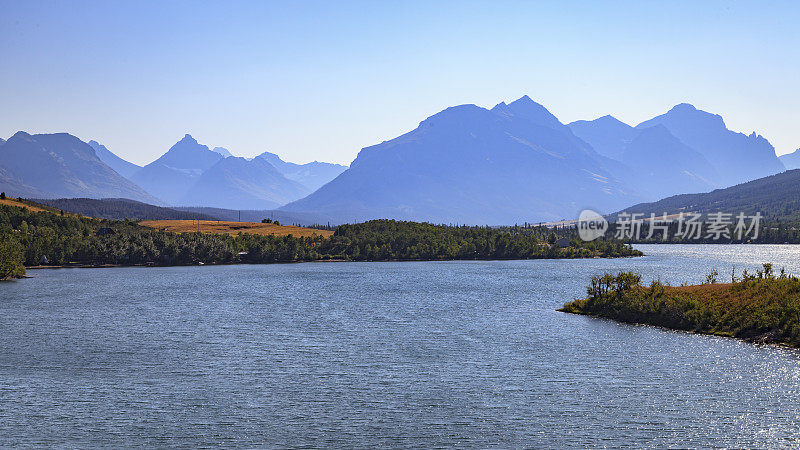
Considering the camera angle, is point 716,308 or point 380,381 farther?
point 716,308

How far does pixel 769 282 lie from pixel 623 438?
53.4 metres

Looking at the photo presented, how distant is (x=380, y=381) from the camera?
188ft

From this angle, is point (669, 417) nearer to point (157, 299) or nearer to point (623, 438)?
point (623, 438)

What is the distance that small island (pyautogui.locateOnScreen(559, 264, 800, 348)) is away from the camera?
2840 inches

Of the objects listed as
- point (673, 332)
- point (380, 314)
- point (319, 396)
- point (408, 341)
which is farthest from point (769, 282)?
point (319, 396)

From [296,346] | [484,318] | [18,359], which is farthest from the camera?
[484,318]

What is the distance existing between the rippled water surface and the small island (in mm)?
3556

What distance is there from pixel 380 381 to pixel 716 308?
1803 inches

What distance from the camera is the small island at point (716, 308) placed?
7212 centimetres

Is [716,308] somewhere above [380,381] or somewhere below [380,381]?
above

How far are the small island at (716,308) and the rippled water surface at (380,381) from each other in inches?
140

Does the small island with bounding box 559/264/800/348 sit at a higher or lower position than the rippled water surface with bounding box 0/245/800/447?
higher

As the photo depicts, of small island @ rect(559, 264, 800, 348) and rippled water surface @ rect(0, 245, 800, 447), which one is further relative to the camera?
small island @ rect(559, 264, 800, 348)

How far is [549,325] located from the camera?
288 feet
